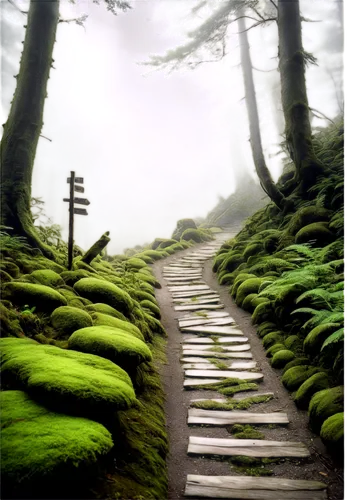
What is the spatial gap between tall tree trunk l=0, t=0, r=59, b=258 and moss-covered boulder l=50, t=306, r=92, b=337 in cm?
300

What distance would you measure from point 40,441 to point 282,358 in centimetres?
431

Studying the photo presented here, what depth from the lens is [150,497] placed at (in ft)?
9.34

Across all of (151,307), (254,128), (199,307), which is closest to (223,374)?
(151,307)

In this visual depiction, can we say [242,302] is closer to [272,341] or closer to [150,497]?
[272,341]

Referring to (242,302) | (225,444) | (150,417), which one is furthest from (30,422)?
(242,302)

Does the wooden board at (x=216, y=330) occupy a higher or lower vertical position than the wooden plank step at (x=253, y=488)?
higher

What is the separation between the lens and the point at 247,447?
12.6 feet

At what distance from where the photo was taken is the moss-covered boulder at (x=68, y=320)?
15.7 feet

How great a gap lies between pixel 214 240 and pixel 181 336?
47.3 ft

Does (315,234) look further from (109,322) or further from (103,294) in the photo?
(109,322)

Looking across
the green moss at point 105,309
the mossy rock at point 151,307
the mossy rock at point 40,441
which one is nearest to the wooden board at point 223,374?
the green moss at point 105,309

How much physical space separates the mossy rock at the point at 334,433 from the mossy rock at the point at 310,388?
67 cm

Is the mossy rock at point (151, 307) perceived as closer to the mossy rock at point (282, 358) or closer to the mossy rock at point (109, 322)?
the mossy rock at point (109, 322)

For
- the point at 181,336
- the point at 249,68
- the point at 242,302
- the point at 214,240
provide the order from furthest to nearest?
the point at 214,240 → the point at 249,68 → the point at 242,302 → the point at 181,336
